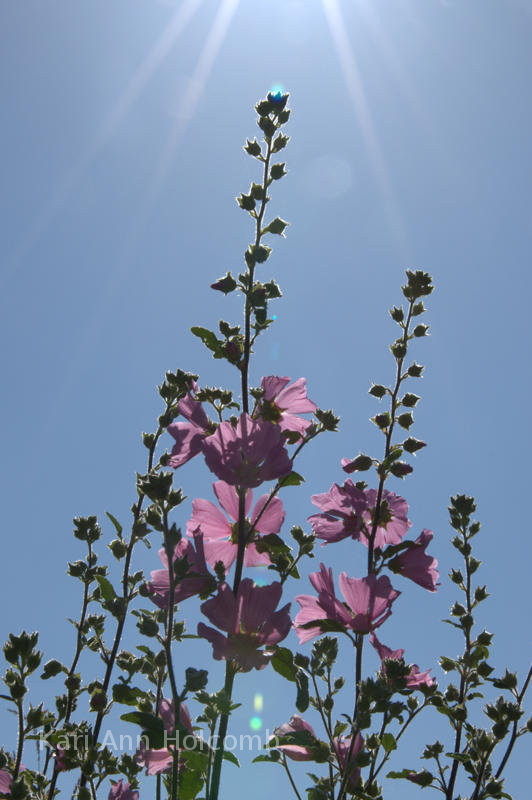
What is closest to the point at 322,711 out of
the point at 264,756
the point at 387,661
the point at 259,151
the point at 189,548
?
the point at 264,756

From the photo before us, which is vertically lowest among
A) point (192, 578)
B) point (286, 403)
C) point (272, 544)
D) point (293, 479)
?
point (192, 578)

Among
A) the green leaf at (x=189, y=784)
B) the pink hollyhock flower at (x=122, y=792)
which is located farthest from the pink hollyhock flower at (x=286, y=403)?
the pink hollyhock flower at (x=122, y=792)

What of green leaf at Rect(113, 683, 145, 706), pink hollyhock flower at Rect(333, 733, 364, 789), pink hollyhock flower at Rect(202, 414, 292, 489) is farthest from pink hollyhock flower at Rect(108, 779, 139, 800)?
pink hollyhock flower at Rect(202, 414, 292, 489)

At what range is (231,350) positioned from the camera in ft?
5.90

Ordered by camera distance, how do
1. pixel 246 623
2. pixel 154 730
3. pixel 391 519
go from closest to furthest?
pixel 154 730
pixel 246 623
pixel 391 519

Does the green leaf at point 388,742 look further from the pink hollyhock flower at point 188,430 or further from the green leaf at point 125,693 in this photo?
the pink hollyhock flower at point 188,430

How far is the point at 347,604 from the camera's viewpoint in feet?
5.88

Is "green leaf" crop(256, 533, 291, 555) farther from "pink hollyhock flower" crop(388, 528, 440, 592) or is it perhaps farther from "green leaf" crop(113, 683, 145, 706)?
"green leaf" crop(113, 683, 145, 706)

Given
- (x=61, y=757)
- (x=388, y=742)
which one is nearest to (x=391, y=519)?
(x=388, y=742)

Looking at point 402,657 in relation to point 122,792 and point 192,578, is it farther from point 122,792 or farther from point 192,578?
point 122,792

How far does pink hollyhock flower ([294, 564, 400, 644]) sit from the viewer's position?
1670 mm

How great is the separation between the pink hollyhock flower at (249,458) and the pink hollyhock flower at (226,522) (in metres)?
0.20

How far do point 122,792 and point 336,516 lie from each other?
1.27m

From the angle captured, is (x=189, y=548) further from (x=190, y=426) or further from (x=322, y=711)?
(x=322, y=711)
